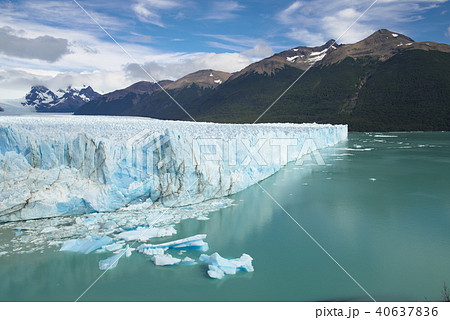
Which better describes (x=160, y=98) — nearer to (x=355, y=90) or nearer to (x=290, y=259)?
(x=355, y=90)

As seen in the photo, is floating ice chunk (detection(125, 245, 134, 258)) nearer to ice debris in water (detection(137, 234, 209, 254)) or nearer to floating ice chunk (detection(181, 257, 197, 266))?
ice debris in water (detection(137, 234, 209, 254))

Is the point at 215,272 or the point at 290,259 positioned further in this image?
the point at 290,259

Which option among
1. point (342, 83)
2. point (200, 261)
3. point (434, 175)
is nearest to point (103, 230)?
point (200, 261)

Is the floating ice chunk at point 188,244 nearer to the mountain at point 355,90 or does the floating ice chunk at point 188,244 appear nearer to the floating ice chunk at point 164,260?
the floating ice chunk at point 164,260

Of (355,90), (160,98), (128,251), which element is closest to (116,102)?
(160,98)

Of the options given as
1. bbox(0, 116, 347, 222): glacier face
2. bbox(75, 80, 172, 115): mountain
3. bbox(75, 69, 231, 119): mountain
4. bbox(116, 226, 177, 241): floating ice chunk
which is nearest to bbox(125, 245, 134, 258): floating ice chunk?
bbox(116, 226, 177, 241): floating ice chunk

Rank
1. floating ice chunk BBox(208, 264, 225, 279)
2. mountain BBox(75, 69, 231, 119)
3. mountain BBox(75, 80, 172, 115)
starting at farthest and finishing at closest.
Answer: mountain BBox(75, 80, 172, 115) → mountain BBox(75, 69, 231, 119) → floating ice chunk BBox(208, 264, 225, 279)

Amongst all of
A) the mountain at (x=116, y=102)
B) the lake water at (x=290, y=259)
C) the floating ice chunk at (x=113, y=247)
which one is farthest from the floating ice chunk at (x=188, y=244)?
the mountain at (x=116, y=102)
